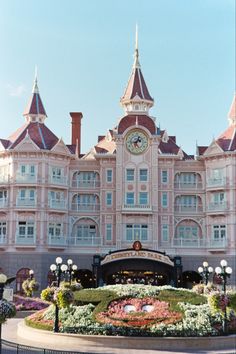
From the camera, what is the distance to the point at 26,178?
51531 mm

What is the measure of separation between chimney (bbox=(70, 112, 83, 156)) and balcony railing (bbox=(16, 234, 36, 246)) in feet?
44.3

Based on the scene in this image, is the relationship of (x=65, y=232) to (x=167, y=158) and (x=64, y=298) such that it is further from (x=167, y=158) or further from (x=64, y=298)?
(x=64, y=298)

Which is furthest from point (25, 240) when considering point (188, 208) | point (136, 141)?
point (188, 208)

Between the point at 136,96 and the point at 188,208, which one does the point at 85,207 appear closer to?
the point at 188,208

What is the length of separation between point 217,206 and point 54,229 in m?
16.1

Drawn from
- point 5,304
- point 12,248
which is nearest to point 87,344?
point 5,304

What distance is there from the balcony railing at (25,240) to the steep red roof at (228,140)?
20496 millimetres

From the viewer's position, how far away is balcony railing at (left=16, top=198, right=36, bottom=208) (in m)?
51.0

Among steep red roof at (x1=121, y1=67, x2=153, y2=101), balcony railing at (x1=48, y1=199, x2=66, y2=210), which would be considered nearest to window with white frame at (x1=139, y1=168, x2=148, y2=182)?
balcony railing at (x1=48, y1=199, x2=66, y2=210)

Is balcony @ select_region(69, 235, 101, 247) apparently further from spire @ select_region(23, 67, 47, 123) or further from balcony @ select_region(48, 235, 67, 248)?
spire @ select_region(23, 67, 47, 123)

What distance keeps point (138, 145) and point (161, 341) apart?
32.0 metres

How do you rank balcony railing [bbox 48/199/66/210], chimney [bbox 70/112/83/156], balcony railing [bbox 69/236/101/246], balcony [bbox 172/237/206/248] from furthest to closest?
chimney [bbox 70/112/83/156], balcony railing [bbox 69/236/101/246], balcony [bbox 172/237/206/248], balcony railing [bbox 48/199/66/210]

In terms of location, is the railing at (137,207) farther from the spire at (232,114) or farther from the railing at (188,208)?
the spire at (232,114)

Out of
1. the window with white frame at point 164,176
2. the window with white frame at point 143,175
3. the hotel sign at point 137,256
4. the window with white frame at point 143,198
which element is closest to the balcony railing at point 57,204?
the hotel sign at point 137,256
